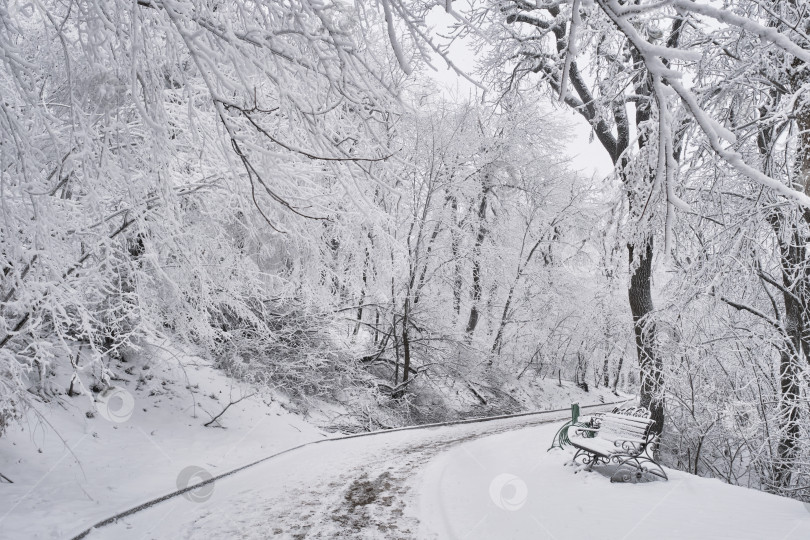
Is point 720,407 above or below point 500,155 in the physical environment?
below

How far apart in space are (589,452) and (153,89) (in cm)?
685

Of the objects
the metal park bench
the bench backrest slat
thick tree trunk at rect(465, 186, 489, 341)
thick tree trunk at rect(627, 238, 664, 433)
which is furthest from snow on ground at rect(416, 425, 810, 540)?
thick tree trunk at rect(465, 186, 489, 341)

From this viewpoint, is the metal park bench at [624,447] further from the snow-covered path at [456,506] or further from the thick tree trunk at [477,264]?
A: the thick tree trunk at [477,264]

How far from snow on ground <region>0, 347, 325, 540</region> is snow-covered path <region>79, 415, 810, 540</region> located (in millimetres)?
744

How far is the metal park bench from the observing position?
6051 mm

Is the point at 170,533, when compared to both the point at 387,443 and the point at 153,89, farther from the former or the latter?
the point at 387,443

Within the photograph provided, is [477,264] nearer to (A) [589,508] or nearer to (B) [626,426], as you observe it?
(B) [626,426]

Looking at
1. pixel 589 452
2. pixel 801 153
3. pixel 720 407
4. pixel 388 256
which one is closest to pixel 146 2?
pixel 801 153

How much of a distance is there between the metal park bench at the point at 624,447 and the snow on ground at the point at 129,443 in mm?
5758

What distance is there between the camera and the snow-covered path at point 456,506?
4.50m

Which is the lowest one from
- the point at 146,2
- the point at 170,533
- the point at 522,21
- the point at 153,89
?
the point at 170,533

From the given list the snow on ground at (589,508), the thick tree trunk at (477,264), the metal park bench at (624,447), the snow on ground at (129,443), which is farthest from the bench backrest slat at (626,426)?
the thick tree trunk at (477,264)

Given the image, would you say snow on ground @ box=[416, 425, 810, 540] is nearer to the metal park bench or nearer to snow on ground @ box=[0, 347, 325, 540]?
the metal park bench

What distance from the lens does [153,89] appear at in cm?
270
